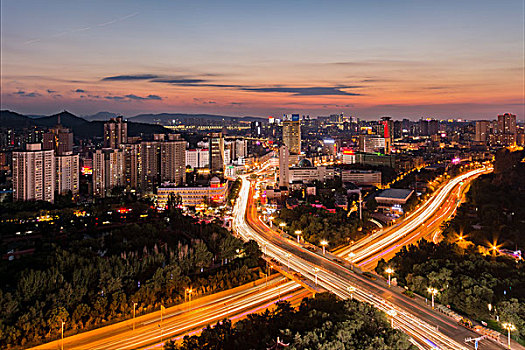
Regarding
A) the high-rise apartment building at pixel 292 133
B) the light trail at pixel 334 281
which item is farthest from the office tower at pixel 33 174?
the high-rise apartment building at pixel 292 133

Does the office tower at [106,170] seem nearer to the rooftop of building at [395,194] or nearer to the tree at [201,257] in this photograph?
the tree at [201,257]

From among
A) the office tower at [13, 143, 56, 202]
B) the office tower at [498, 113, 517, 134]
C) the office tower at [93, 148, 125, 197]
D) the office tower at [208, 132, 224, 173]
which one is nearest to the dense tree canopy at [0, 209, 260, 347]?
A: the office tower at [13, 143, 56, 202]

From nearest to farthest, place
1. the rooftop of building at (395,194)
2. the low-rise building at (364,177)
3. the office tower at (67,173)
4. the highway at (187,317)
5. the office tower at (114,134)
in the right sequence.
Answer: the highway at (187,317) < the rooftop of building at (395,194) < the office tower at (67,173) < the low-rise building at (364,177) < the office tower at (114,134)

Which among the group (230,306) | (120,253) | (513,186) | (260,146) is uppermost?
(260,146)

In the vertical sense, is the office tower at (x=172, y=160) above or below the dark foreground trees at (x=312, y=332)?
above

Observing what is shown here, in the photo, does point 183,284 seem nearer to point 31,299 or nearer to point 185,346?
point 185,346

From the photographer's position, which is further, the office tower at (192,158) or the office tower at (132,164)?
the office tower at (192,158)

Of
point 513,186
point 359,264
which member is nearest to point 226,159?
point 513,186
